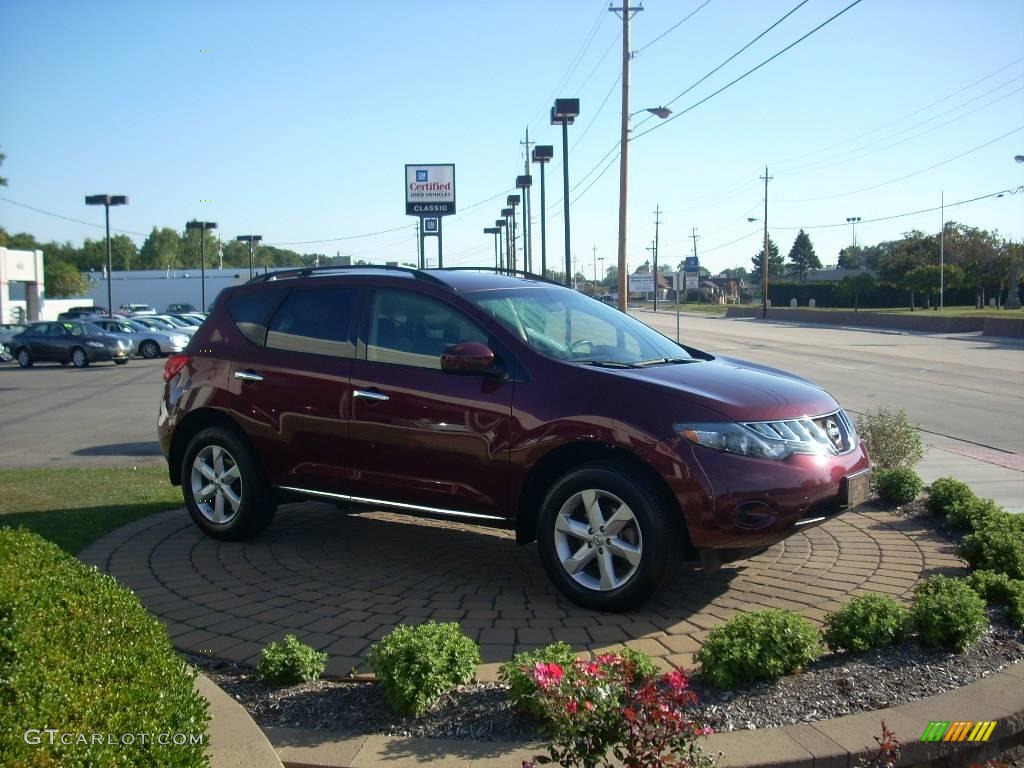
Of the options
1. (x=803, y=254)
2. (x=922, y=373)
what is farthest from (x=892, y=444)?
(x=803, y=254)

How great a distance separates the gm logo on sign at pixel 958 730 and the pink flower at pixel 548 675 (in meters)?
1.42

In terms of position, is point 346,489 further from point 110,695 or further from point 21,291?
point 21,291

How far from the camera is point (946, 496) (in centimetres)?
671

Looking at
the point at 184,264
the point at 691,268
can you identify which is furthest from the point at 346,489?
the point at 184,264

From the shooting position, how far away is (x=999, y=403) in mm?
16500

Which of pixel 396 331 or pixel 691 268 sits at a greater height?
pixel 691 268

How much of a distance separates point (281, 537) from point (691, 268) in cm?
1869

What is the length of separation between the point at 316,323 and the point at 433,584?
1.90 meters

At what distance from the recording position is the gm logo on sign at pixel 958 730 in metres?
3.42

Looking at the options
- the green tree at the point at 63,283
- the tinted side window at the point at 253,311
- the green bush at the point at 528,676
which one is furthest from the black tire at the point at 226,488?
the green tree at the point at 63,283

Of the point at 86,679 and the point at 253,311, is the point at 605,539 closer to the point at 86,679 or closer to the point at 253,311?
the point at 86,679

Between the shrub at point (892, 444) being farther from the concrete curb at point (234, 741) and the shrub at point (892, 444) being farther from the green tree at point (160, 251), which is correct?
the green tree at point (160, 251)

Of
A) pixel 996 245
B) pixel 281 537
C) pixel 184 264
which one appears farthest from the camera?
pixel 184 264

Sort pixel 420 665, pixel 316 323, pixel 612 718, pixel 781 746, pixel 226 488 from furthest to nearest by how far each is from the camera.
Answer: pixel 226 488 < pixel 316 323 < pixel 420 665 < pixel 781 746 < pixel 612 718
